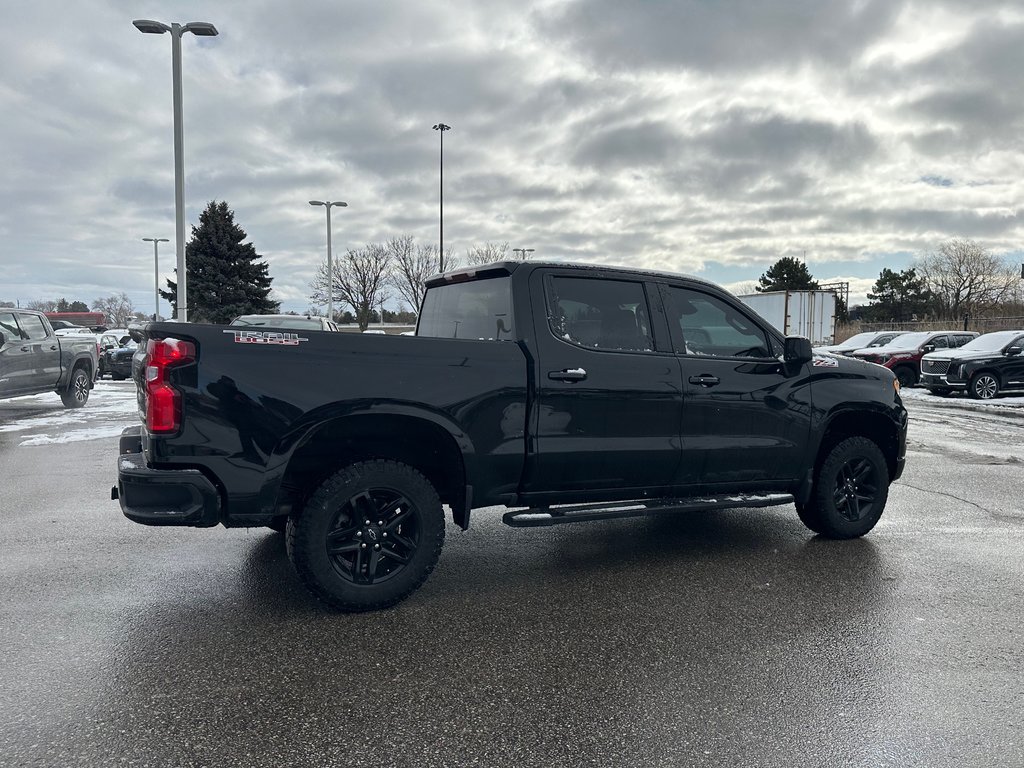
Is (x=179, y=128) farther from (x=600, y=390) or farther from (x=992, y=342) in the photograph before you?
(x=992, y=342)

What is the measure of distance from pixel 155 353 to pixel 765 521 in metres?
4.81

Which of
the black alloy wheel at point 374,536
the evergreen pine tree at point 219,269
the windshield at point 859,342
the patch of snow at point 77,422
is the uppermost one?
the evergreen pine tree at point 219,269

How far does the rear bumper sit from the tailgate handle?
1904mm

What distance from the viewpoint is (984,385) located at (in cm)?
1806

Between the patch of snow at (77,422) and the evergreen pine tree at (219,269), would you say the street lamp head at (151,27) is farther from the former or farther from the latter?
the evergreen pine tree at (219,269)

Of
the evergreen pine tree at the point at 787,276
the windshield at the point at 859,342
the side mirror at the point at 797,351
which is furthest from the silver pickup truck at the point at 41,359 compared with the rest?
the evergreen pine tree at the point at 787,276

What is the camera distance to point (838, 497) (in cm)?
543

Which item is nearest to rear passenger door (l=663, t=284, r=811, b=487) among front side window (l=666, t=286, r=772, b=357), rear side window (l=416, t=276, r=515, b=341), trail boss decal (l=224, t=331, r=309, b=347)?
front side window (l=666, t=286, r=772, b=357)

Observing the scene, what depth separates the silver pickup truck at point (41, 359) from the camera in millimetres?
12130

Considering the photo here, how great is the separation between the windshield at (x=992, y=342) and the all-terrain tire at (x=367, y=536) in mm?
18915

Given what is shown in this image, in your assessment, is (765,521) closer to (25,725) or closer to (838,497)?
(838,497)

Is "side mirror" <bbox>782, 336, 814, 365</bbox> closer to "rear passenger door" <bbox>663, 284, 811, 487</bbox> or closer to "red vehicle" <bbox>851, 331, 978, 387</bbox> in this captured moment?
"rear passenger door" <bbox>663, 284, 811, 487</bbox>

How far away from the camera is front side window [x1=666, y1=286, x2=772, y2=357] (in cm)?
488

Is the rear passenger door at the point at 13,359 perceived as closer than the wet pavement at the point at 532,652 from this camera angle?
No
